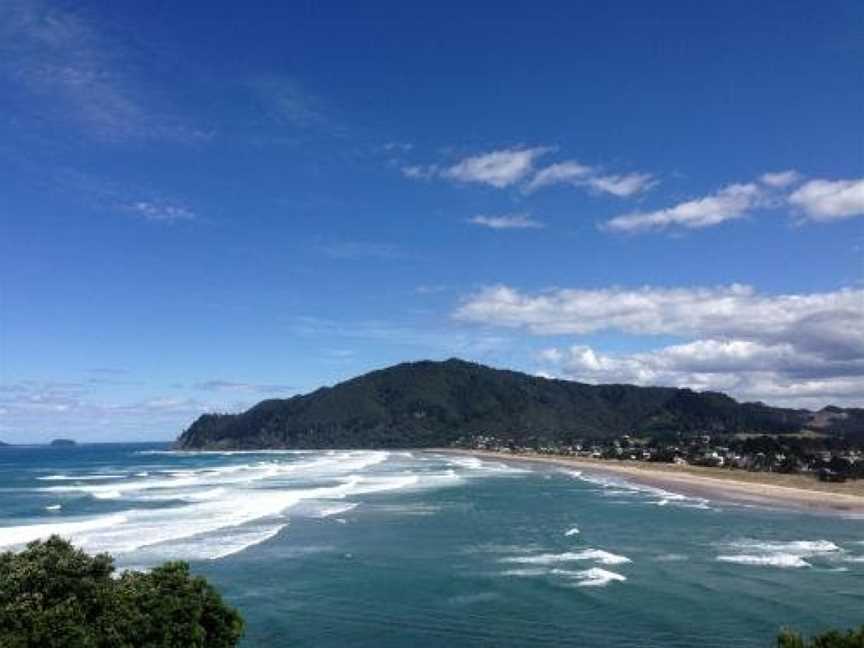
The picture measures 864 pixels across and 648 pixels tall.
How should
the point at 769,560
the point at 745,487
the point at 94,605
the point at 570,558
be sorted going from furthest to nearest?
1. the point at 745,487
2. the point at 570,558
3. the point at 769,560
4. the point at 94,605

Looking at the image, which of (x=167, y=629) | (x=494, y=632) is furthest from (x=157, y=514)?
(x=167, y=629)

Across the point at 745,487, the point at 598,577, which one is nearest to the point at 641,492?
A: the point at 745,487

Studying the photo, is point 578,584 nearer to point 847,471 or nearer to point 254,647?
point 254,647

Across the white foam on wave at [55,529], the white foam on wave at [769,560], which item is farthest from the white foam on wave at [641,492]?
the white foam on wave at [55,529]

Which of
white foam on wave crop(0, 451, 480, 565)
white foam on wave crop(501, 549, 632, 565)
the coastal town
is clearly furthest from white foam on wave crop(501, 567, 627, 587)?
the coastal town

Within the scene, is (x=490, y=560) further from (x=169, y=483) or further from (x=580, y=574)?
(x=169, y=483)

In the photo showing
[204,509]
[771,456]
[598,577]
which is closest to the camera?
[598,577]

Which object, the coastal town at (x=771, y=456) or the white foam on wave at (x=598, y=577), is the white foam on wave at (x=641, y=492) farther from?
the white foam on wave at (x=598, y=577)
